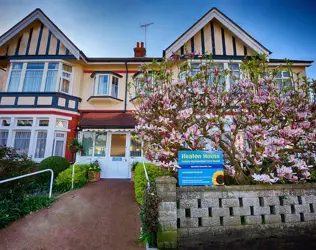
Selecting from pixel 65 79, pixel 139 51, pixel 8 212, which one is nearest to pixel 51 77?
pixel 65 79

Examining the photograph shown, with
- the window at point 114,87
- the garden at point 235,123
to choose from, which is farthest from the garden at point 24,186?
the window at point 114,87

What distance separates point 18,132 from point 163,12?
12723 mm

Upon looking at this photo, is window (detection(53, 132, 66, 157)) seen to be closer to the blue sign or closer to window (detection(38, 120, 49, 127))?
window (detection(38, 120, 49, 127))

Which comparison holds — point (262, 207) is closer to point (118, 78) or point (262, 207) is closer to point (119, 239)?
point (119, 239)

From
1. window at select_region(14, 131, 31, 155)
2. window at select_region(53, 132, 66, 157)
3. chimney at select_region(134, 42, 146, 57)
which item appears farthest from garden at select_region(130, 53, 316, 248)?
chimney at select_region(134, 42, 146, 57)

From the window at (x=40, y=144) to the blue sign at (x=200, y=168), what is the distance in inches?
372

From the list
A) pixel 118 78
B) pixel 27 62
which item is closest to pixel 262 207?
pixel 118 78

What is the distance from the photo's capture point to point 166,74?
14.9 ft

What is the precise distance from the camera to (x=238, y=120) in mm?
4262

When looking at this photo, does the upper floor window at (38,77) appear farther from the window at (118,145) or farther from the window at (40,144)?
the window at (118,145)

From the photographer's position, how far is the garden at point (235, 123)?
354 cm

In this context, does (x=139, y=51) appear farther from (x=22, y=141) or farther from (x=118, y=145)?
(x=22, y=141)

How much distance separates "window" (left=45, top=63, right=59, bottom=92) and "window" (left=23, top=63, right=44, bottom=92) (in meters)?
0.47

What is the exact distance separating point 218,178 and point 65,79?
37.3ft
